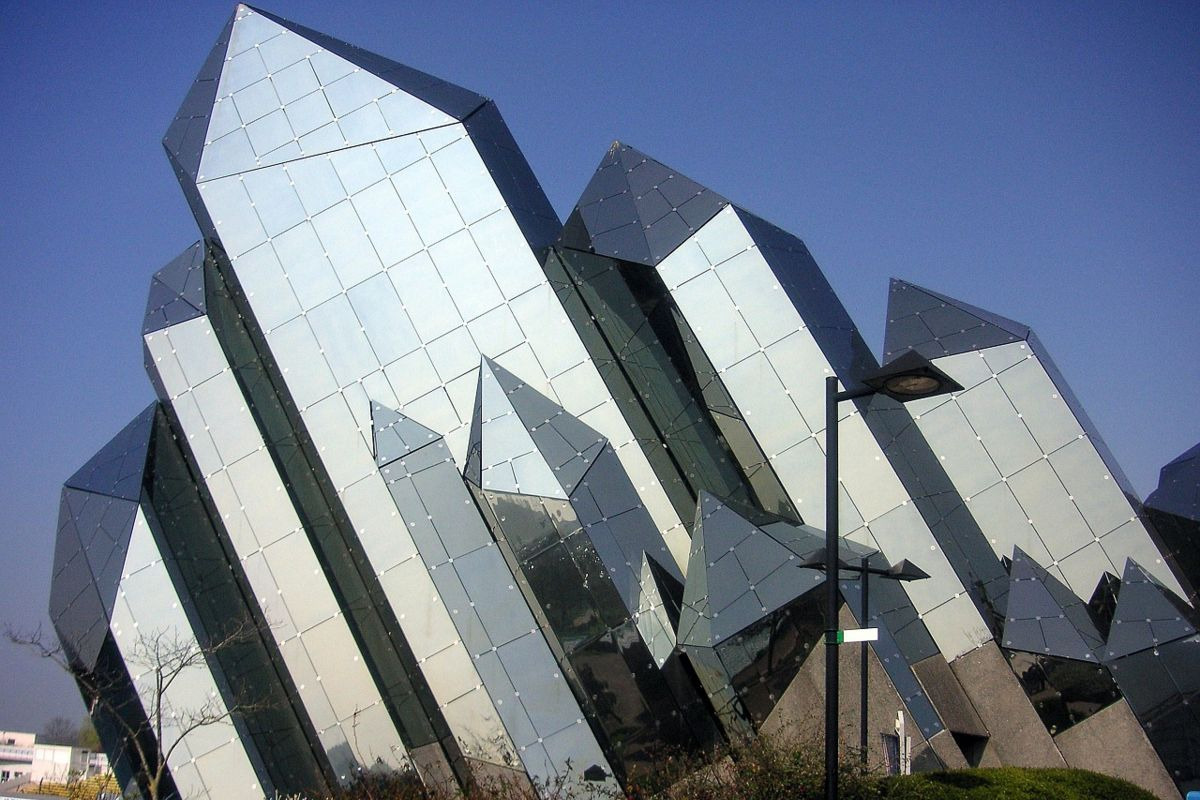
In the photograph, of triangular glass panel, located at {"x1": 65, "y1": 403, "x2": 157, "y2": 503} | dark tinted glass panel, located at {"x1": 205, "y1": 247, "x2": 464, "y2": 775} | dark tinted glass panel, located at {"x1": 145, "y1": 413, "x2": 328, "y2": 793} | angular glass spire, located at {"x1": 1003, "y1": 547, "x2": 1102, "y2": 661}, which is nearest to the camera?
angular glass spire, located at {"x1": 1003, "y1": 547, "x2": 1102, "y2": 661}

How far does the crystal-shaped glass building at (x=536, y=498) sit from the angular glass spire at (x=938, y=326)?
3.5 inches

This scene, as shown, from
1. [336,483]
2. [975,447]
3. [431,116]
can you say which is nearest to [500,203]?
[431,116]

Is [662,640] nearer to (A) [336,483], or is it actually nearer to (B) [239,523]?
(A) [336,483]

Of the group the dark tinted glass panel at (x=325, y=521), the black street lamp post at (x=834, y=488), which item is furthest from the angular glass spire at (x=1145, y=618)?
the dark tinted glass panel at (x=325, y=521)

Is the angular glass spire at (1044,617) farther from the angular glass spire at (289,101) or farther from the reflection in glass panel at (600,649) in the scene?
the angular glass spire at (289,101)

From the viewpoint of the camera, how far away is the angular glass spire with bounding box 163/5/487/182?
23.4 meters

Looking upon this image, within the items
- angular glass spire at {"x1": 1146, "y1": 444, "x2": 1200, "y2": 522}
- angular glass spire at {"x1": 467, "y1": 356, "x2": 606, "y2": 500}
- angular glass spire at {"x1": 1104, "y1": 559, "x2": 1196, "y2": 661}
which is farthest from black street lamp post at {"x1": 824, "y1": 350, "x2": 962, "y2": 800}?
angular glass spire at {"x1": 1146, "y1": 444, "x2": 1200, "y2": 522}

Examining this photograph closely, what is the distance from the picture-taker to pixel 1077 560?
773 inches

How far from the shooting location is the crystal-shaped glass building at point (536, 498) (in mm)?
18734

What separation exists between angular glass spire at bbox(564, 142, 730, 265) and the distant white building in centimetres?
3438

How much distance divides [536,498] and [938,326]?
895cm

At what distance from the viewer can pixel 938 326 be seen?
21.8 meters

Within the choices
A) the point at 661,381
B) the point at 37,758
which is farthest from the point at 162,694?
the point at 37,758

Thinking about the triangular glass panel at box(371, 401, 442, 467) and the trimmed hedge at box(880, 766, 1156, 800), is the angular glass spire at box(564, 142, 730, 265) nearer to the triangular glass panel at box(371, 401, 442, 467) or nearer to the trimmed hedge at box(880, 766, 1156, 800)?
the triangular glass panel at box(371, 401, 442, 467)
